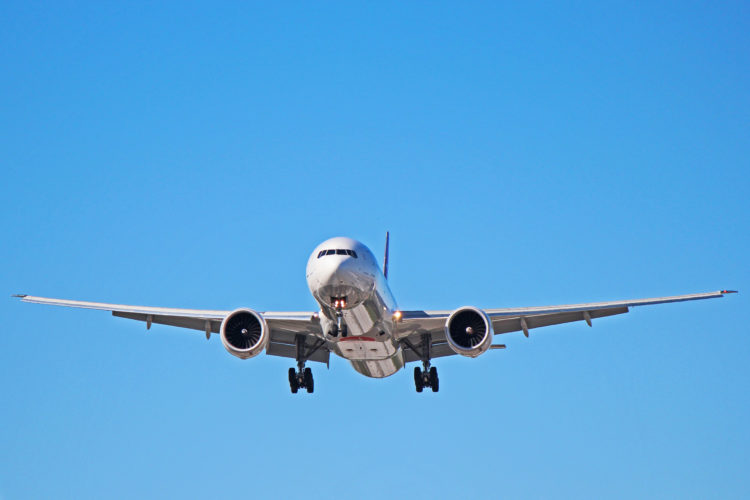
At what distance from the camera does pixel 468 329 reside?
35.4 metres

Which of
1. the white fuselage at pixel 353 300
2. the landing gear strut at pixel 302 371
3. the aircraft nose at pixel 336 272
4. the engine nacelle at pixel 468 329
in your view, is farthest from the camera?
the landing gear strut at pixel 302 371

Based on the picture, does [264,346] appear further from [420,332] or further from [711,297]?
[711,297]

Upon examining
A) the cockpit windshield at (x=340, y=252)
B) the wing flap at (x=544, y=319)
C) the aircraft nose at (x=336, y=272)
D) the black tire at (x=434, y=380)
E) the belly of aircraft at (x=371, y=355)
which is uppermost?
the cockpit windshield at (x=340, y=252)

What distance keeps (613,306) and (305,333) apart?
11024mm

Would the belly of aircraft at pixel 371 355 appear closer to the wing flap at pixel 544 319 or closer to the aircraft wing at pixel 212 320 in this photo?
the aircraft wing at pixel 212 320

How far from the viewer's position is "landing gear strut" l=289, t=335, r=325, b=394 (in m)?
39.1

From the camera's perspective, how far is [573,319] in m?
38.3

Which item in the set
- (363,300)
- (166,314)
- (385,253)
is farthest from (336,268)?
(385,253)

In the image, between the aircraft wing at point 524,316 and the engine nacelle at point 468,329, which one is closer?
the engine nacelle at point 468,329

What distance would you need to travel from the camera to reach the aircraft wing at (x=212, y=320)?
36.9 meters

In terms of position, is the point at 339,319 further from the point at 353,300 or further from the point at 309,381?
the point at 309,381

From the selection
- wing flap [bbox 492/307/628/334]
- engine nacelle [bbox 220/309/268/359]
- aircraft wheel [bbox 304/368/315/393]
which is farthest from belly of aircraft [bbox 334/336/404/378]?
wing flap [bbox 492/307/628/334]

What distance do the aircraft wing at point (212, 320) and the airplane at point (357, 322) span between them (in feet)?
0.12

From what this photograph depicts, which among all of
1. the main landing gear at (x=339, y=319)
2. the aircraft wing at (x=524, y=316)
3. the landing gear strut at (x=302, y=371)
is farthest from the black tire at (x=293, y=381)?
the main landing gear at (x=339, y=319)
